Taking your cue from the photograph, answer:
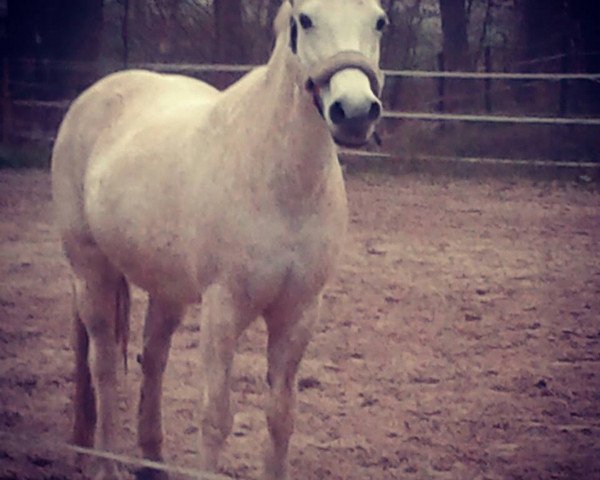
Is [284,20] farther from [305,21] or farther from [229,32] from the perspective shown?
[229,32]

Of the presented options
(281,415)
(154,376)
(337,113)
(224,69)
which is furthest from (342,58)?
(224,69)

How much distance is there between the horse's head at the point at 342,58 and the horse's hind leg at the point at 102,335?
1000 millimetres

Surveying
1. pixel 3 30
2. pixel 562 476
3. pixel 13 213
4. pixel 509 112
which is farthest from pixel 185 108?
pixel 509 112

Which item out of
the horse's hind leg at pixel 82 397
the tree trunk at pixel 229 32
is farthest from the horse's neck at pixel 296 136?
the tree trunk at pixel 229 32

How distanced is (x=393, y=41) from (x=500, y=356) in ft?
18.3

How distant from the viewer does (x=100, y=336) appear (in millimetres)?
2508

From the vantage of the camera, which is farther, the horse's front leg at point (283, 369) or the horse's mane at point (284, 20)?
the horse's front leg at point (283, 369)

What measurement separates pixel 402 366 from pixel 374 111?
1864 mm

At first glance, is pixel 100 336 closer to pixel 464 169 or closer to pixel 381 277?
pixel 381 277

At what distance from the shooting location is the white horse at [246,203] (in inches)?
71.7

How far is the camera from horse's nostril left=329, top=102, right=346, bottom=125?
1707 mm

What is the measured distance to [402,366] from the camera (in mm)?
3398

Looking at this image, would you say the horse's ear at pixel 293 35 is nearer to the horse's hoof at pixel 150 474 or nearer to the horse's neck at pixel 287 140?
the horse's neck at pixel 287 140

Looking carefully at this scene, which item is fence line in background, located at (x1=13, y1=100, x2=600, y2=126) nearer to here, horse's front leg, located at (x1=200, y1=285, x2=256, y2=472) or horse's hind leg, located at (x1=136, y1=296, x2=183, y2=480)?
horse's hind leg, located at (x1=136, y1=296, x2=183, y2=480)
